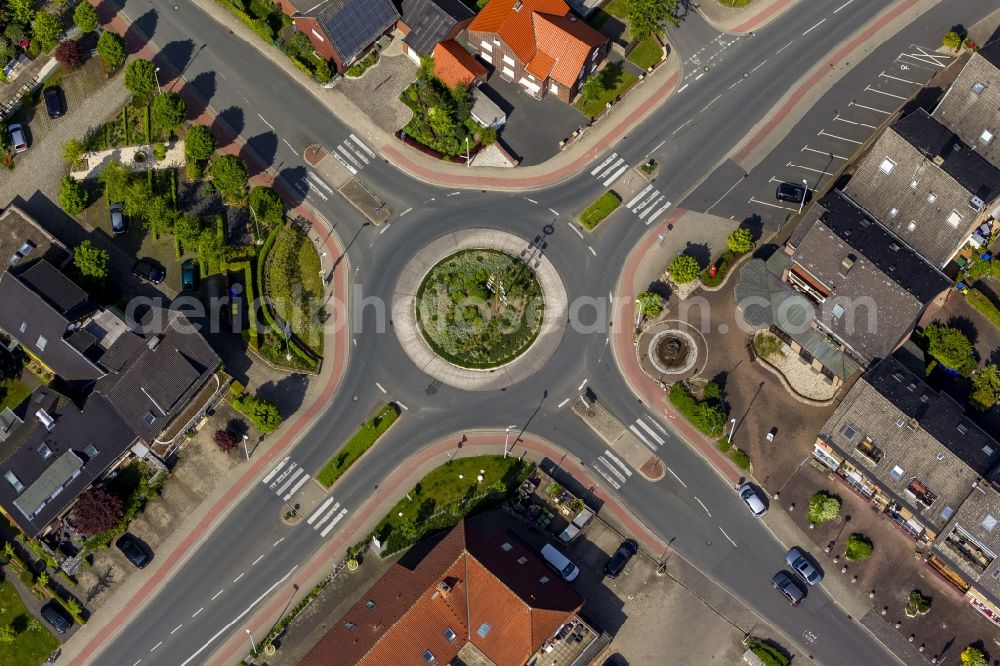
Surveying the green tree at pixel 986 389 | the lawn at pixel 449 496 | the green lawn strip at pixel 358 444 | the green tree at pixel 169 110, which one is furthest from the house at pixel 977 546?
the green tree at pixel 169 110

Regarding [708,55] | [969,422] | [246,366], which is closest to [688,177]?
[708,55]

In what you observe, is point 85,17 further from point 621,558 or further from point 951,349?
point 951,349

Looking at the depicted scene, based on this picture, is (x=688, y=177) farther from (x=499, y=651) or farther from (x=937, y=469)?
(x=499, y=651)

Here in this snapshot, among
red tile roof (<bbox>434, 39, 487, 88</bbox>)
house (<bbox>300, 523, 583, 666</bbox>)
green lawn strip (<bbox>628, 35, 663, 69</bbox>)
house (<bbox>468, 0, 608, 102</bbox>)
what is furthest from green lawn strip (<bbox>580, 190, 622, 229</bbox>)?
house (<bbox>300, 523, 583, 666</bbox>)

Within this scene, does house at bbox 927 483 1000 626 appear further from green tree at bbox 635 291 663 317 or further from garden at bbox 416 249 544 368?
garden at bbox 416 249 544 368

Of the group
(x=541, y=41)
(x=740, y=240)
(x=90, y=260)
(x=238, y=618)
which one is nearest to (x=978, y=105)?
(x=740, y=240)

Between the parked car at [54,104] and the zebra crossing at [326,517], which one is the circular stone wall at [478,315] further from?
the parked car at [54,104]

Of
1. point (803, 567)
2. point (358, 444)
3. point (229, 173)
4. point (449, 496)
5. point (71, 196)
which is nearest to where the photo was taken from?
point (803, 567)
